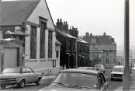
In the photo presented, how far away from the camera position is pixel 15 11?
6.32 m

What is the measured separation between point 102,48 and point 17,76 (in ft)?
7.92

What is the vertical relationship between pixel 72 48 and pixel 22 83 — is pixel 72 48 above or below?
above

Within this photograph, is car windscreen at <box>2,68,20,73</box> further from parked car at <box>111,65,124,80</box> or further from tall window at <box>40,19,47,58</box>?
parked car at <box>111,65,124,80</box>

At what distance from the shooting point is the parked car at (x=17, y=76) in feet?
24.4

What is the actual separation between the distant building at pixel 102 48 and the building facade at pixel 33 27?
952 mm

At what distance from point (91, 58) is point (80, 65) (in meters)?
0.26

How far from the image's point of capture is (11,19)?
6637 mm

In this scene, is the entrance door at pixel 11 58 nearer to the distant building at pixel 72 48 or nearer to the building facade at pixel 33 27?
the building facade at pixel 33 27

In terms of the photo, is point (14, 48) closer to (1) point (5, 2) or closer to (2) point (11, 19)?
(2) point (11, 19)

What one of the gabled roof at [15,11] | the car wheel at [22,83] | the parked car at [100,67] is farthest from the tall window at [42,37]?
the parked car at [100,67]

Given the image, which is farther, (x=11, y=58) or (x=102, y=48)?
(x=11, y=58)

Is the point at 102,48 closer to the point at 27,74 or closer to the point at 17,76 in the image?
the point at 27,74

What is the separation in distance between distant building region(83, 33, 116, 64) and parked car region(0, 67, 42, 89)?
147 cm

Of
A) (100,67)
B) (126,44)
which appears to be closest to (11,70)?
(100,67)
